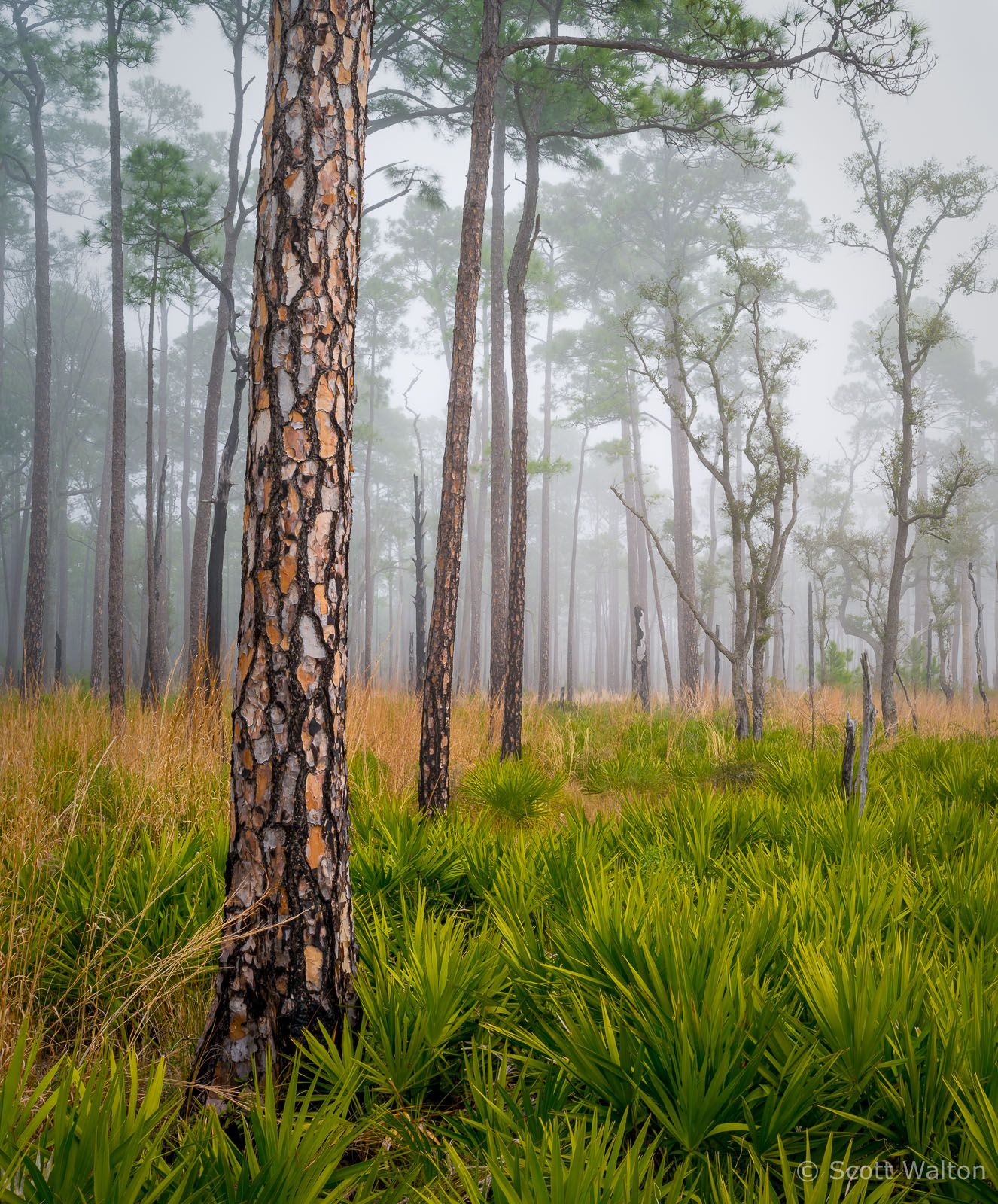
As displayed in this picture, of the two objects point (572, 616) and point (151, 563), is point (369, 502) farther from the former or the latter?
point (151, 563)

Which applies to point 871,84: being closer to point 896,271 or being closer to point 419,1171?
point 896,271

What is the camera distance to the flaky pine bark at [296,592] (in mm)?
1809

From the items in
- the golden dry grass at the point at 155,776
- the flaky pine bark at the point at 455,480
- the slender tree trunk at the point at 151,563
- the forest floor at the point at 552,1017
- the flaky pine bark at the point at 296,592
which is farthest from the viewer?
the slender tree trunk at the point at 151,563

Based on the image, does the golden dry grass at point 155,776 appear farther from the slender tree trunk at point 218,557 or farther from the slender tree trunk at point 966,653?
the slender tree trunk at point 966,653

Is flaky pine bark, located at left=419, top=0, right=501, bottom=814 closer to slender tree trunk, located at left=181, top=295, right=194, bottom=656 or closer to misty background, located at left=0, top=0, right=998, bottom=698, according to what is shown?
Answer: misty background, located at left=0, top=0, right=998, bottom=698

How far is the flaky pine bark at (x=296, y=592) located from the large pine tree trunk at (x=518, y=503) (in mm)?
4788

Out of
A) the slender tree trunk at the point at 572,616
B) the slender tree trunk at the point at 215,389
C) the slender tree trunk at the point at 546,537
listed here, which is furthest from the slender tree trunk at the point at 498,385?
the slender tree trunk at the point at 215,389

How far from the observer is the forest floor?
123 centimetres

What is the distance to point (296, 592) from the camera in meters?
1.86

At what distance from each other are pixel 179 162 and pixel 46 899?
1060 cm

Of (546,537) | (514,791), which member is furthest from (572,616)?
(514,791)

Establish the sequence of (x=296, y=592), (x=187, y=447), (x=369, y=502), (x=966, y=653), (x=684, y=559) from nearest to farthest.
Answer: (x=296, y=592), (x=684, y=559), (x=966, y=653), (x=369, y=502), (x=187, y=447)

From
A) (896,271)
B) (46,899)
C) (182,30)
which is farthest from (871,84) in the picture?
(182,30)

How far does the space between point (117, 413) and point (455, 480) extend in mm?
8128
